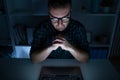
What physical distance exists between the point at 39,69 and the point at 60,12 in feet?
1.35

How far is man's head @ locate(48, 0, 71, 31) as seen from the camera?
1160mm

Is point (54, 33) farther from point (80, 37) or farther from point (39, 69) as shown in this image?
point (39, 69)

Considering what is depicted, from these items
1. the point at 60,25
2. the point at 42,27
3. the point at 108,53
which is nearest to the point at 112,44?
the point at 108,53

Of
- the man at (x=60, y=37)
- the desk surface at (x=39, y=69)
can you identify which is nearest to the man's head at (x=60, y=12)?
the man at (x=60, y=37)

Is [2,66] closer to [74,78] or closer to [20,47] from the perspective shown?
[74,78]

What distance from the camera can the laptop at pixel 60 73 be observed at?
88cm

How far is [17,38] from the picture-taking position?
94.7 inches

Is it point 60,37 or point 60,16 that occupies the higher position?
point 60,16

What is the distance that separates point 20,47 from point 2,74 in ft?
5.12

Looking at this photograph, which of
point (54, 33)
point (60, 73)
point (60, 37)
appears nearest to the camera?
point (60, 73)

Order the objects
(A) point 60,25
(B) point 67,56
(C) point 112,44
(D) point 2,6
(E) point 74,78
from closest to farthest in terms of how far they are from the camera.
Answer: (E) point 74,78
(A) point 60,25
(B) point 67,56
(D) point 2,6
(C) point 112,44

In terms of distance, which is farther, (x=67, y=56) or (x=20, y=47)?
(x=20, y=47)

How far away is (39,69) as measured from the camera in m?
1.01

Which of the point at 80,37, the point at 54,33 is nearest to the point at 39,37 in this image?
the point at 54,33
